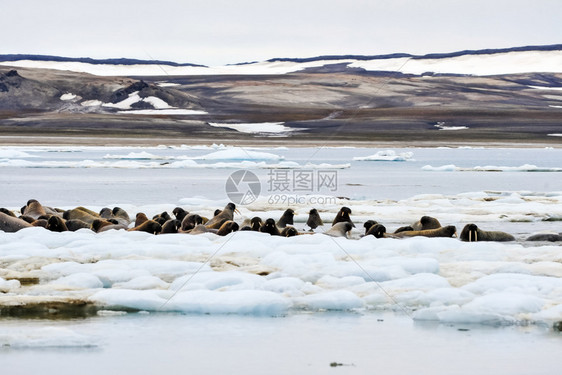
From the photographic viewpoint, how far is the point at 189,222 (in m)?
12.5

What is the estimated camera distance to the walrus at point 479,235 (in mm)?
11289

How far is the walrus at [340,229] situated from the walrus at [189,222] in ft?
6.19

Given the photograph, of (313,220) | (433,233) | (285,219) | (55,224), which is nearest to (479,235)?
(433,233)

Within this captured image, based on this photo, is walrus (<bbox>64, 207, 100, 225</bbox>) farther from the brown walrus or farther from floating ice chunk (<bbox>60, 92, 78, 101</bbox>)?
floating ice chunk (<bbox>60, 92, 78, 101</bbox>)

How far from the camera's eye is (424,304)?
731 centimetres

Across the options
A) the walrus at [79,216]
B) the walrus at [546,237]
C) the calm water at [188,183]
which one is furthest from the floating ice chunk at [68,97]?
the walrus at [546,237]

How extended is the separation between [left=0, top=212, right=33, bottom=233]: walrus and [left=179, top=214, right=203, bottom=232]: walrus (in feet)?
6.60

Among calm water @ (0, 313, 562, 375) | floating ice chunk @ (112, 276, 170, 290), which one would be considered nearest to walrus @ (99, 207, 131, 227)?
floating ice chunk @ (112, 276, 170, 290)

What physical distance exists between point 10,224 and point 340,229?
13.9 feet

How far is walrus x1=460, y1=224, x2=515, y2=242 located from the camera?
1129cm

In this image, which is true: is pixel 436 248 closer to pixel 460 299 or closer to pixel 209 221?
pixel 460 299

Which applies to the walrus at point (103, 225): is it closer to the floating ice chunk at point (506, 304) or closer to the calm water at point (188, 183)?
the calm water at point (188, 183)

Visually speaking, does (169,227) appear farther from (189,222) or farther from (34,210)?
(34,210)

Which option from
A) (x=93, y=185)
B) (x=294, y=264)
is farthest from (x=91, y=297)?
(x=93, y=185)
